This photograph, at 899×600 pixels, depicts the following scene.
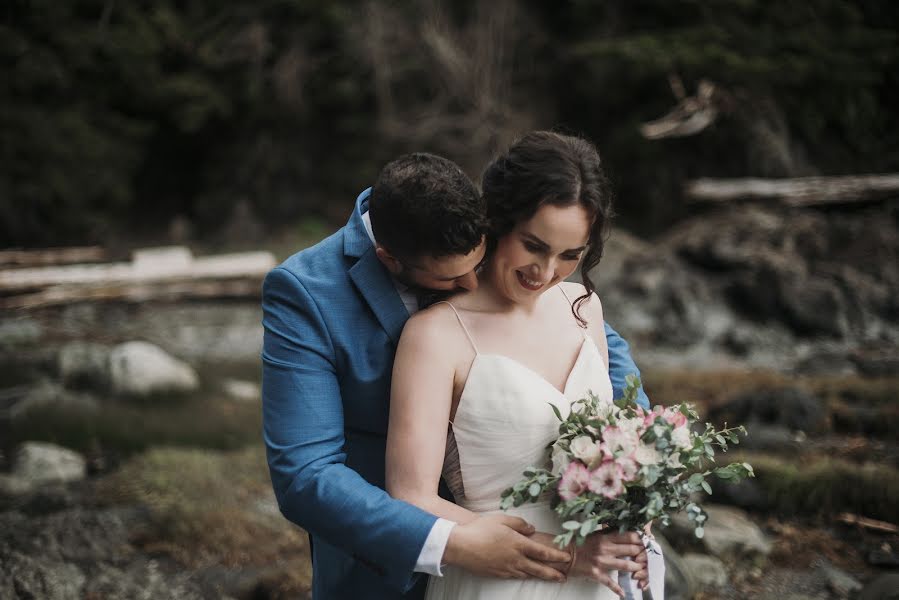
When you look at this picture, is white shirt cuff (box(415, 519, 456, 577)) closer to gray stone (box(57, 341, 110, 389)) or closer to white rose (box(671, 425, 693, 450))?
white rose (box(671, 425, 693, 450))

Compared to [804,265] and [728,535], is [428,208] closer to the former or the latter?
[728,535]

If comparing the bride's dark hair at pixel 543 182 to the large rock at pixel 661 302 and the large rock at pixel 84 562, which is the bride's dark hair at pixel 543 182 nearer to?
the large rock at pixel 84 562

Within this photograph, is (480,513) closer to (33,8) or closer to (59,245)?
(33,8)

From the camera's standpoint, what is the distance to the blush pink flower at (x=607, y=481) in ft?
5.82

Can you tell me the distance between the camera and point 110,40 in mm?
13797

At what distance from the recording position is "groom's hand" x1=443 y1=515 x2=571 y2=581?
1.88 metres

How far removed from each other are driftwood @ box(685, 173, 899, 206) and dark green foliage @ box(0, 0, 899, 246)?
3.15ft

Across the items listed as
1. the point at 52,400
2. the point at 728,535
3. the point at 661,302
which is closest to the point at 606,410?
the point at 728,535

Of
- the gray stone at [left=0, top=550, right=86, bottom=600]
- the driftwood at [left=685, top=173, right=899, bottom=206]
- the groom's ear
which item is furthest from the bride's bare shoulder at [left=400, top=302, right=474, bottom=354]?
the driftwood at [left=685, top=173, right=899, bottom=206]

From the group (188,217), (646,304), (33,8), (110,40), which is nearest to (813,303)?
(646,304)

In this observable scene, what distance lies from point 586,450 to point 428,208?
695mm

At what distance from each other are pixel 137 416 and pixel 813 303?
7603 mm

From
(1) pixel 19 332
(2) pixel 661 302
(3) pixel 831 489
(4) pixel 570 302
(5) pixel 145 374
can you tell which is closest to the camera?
(4) pixel 570 302

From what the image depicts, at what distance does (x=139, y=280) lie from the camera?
32.3 ft
